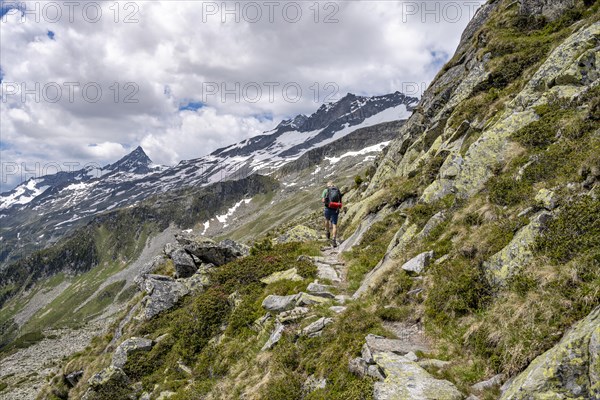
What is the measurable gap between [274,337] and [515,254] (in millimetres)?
9340

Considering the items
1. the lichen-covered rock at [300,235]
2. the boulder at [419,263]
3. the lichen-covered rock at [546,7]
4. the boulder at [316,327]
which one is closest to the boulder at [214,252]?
the lichen-covered rock at [300,235]

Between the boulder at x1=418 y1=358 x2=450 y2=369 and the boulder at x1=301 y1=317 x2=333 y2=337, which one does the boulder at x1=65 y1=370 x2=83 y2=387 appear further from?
the boulder at x1=418 y1=358 x2=450 y2=369

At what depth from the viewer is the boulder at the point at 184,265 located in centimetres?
2755

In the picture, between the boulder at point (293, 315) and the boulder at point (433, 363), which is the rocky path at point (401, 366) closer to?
the boulder at point (433, 363)

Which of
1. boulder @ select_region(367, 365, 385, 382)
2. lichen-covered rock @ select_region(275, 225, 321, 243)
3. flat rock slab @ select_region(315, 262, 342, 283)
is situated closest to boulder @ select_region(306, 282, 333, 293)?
flat rock slab @ select_region(315, 262, 342, 283)

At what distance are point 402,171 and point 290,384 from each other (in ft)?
89.2

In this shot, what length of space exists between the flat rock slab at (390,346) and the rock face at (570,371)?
3.34m

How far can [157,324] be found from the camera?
22.4 meters

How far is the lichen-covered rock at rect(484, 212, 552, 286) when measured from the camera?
985 cm

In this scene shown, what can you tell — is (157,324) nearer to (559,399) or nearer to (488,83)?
(559,399)

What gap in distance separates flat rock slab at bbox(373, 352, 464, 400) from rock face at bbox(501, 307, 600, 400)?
1.46 metres

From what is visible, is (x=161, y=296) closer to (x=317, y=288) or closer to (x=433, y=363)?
(x=317, y=288)

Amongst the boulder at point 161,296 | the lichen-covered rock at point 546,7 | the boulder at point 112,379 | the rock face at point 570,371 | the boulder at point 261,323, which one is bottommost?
the boulder at point 112,379

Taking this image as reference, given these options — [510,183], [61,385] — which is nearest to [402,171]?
[510,183]
